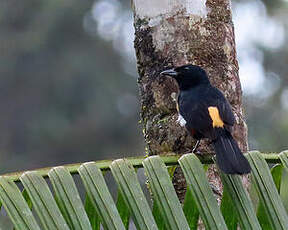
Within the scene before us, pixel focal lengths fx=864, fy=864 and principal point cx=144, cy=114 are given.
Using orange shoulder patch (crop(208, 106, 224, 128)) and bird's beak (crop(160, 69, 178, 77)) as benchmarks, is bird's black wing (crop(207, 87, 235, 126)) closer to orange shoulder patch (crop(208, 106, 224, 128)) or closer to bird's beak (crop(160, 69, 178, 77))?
orange shoulder patch (crop(208, 106, 224, 128))

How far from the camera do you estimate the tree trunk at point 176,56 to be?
4.54m

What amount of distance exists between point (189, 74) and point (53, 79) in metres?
19.4

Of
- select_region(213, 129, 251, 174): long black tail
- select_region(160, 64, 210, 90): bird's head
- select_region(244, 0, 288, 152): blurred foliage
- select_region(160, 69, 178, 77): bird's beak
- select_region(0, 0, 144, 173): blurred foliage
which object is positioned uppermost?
select_region(0, 0, 144, 173): blurred foliage

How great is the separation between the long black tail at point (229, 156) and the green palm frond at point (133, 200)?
60 millimetres

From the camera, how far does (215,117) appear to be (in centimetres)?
478

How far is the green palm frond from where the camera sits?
3.33 m

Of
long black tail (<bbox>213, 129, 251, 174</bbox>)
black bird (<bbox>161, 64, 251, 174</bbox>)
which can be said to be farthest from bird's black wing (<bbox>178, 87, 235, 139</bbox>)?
long black tail (<bbox>213, 129, 251, 174</bbox>)

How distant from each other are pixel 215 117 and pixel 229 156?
0.85 m

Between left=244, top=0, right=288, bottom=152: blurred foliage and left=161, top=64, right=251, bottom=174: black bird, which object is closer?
left=161, top=64, right=251, bottom=174: black bird

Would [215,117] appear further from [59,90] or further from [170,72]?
[59,90]

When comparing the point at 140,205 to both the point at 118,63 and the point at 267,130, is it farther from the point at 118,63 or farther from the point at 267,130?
the point at 118,63

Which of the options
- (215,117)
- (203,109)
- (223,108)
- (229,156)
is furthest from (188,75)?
(229,156)

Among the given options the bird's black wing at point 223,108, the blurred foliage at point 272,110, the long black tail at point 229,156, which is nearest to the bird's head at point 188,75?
the bird's black wing at point 223,108

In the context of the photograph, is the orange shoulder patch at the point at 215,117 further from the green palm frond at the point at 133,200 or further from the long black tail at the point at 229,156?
the green palm frond at the point at 133,200
